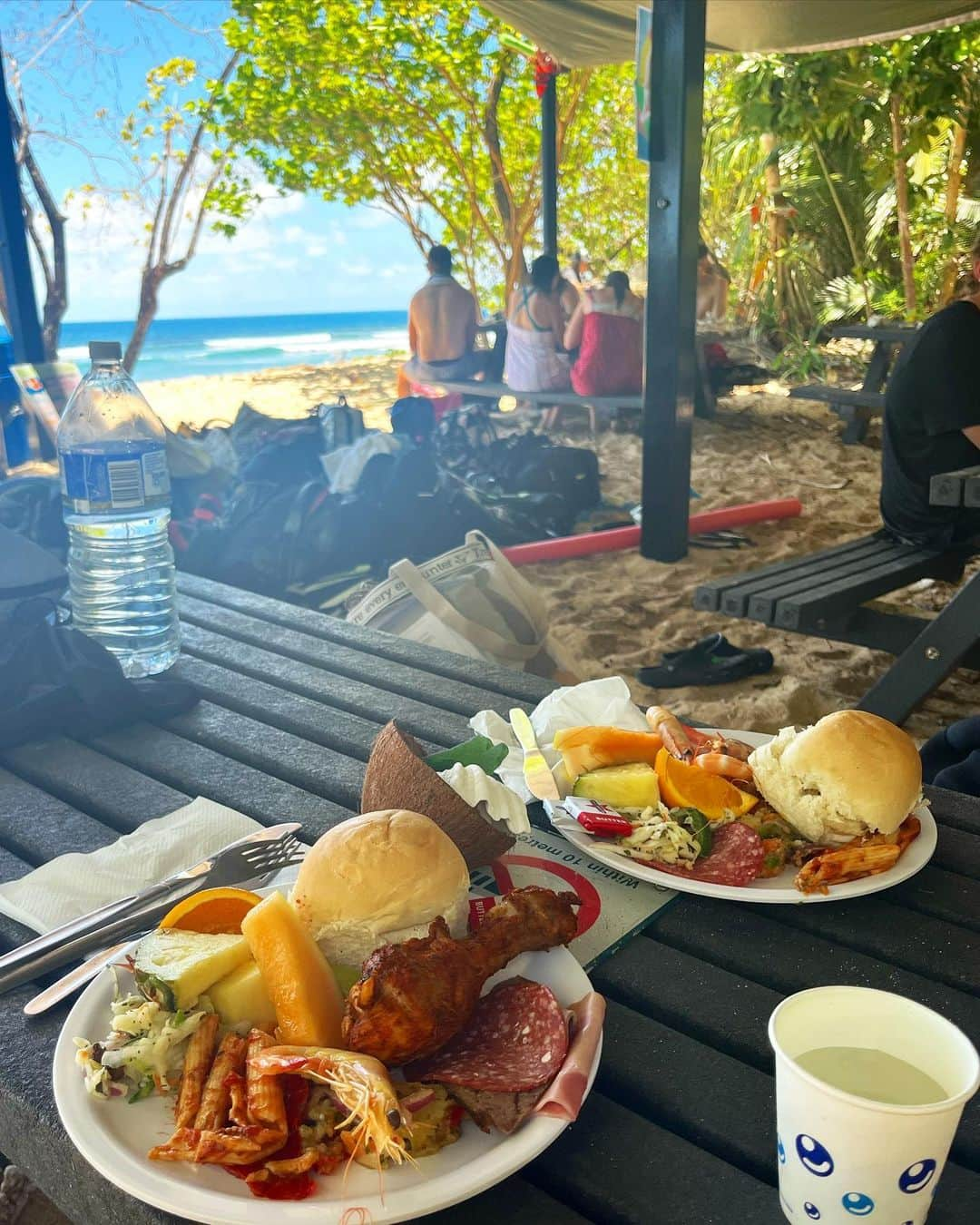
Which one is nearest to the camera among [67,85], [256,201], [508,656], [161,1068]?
[161,1068]

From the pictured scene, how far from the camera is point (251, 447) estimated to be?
19.7 feet

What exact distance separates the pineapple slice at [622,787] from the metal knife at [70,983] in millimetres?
575

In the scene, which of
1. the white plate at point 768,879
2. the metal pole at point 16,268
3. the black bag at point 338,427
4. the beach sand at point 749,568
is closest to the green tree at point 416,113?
the beach sand at point 749,568

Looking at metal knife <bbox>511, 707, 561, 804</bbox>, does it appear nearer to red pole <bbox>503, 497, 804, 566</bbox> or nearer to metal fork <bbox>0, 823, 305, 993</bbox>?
metal fork <bbox>0, 823, 305, 993</bbox>

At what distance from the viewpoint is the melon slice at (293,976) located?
0.87m

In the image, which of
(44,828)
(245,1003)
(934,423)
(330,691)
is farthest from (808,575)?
(245,1003)

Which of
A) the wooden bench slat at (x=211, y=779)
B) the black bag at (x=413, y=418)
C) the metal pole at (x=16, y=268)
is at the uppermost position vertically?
the metal pole at (x=16, y=268)

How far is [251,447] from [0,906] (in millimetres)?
5025

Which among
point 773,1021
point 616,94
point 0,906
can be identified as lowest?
point 0,906

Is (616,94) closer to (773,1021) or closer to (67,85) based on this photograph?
(67,85)

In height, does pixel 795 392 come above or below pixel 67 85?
below

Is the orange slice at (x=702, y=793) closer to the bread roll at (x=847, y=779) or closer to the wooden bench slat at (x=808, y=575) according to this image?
the bread roll at (x=847, y=779)

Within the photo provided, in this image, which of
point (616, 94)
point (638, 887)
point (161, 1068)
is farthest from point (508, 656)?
point (616, 94)

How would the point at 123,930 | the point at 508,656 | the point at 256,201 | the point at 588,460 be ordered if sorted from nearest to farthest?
the point at 123,930 → the point at 508,656 → the point at 588,460 → the point at 256,201
